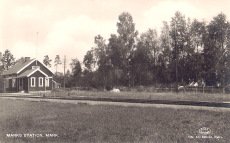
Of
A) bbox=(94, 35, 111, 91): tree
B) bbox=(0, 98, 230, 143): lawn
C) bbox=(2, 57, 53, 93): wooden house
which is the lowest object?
bbox=(0, 98, 230, 143): lawn

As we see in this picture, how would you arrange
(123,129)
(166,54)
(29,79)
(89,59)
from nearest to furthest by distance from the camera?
(123,129) → (29,79) → (166,54) → (89,59)

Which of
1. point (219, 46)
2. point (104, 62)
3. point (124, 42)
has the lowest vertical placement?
point (104, 62)

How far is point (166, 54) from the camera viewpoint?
148ft

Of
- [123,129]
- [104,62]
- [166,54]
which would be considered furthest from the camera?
[104,62]

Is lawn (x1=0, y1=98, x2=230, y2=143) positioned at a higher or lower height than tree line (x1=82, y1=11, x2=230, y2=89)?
lower

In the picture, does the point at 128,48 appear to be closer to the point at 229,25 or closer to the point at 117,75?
the point at 117,75

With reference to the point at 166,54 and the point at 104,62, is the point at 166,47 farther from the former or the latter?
the point at 104,62

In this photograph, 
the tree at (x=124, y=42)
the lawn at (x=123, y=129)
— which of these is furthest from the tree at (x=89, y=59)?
the lawn at (x=123, y=129)

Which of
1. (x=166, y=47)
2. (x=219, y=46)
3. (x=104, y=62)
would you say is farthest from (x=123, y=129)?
(x=104, y=62)

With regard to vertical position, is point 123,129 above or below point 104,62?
below

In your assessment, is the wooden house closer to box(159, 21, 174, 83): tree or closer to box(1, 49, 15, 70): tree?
box(159, 21, 174, 83): tree

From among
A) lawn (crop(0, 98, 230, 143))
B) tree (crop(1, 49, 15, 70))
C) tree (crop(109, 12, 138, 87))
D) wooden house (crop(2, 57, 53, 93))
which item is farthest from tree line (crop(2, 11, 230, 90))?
tree (crop(1, 49, 15, 70))

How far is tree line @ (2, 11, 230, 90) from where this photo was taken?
38150mm

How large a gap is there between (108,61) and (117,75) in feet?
20.1
